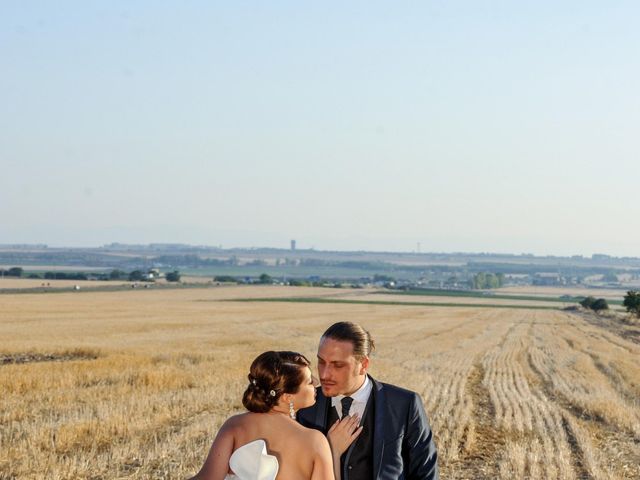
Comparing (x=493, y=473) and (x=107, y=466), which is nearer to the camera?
(x=107, y=466)

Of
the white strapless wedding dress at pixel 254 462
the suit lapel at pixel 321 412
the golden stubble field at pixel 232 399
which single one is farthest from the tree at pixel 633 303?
the white strapless wedding dress at pixel 254 462

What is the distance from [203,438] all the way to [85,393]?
6489 mm

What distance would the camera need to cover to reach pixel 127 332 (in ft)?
156

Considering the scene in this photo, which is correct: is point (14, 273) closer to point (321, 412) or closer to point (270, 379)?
point (321, 412)

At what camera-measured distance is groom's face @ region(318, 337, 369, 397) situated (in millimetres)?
4461

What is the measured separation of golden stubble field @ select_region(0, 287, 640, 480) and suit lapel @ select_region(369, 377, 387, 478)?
6392 millimetres

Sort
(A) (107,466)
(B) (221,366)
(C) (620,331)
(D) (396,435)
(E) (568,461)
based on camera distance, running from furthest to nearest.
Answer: (C) (620,331), (B) (221,366), (E) (568,461), (A) (107,466), (D) (396,435)

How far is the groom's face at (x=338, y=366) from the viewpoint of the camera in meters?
4.46

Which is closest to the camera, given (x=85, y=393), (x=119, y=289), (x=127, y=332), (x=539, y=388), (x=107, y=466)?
(x=107, y=466)

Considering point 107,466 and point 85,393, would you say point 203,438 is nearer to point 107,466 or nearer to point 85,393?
point 107,466

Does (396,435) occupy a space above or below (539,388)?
above

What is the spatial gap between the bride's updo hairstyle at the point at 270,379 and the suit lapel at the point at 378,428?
777 mm

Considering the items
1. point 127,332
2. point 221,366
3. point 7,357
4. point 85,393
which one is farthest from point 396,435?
point 127,332

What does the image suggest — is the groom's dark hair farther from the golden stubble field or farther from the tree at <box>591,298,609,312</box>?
the tree at <box>591,298,609,312</box>
